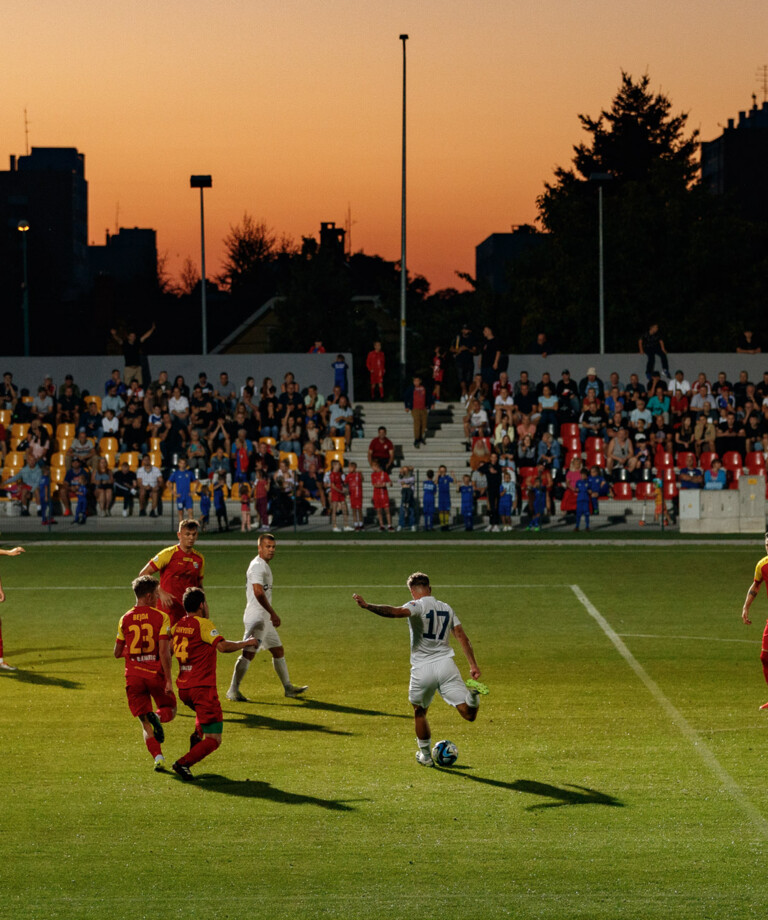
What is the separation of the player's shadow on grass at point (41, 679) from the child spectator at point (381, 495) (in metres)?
17.5

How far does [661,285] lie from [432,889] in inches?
2284

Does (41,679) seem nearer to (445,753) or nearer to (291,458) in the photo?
(445,753)

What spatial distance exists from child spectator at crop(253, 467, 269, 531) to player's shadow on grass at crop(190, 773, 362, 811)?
70.9 ft

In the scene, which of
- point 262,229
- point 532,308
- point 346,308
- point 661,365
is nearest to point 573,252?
point 532,308

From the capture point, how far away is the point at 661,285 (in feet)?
207

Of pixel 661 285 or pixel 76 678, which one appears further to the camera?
pixel 661 285

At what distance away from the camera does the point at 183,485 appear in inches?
1270

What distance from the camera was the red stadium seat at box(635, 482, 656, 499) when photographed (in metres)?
33.3

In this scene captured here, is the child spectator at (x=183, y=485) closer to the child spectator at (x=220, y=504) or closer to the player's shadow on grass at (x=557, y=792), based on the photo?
the child spectator at (x=220, y=504)

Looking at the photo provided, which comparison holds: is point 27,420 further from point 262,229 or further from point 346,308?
point 262,229

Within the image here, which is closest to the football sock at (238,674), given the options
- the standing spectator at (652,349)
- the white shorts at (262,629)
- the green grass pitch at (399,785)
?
the green grass pitch at (399,785)

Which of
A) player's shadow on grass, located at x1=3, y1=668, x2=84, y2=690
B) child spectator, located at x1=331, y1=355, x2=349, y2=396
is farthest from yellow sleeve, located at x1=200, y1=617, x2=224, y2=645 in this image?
child spectator, located at x1=331, y1=355, x2=349, y2=396

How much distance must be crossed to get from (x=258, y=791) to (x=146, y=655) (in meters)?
1.52

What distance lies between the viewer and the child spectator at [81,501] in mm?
33281
